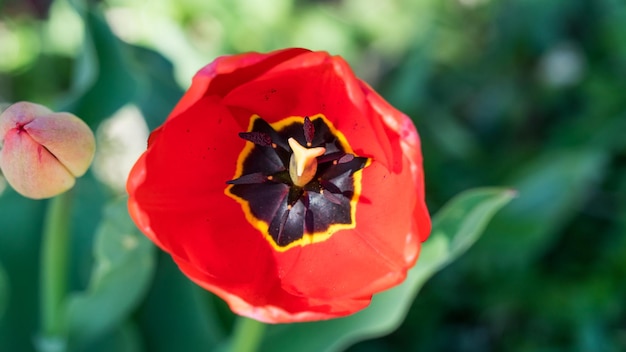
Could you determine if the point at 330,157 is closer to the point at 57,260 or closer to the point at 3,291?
the point at 57,260

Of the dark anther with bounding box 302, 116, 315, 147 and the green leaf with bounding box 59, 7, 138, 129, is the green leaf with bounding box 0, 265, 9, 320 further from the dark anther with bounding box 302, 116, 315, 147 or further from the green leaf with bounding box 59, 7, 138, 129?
Result: the dark anther with bounding box 302, 116, 315, 147

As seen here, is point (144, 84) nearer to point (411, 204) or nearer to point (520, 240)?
point (411, 204)

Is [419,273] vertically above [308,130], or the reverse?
[308,130]

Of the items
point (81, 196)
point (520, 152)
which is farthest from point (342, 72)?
point (520, 152)

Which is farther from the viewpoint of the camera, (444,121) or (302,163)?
(444,121)

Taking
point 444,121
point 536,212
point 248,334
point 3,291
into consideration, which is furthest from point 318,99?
point 444,121

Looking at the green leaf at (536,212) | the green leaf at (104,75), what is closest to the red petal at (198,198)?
the green leaf at (104,75)

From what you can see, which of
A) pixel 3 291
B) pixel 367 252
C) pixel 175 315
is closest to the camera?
pixel 367 252
